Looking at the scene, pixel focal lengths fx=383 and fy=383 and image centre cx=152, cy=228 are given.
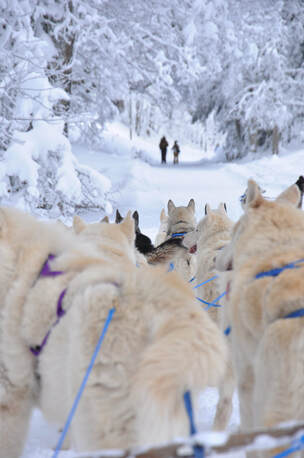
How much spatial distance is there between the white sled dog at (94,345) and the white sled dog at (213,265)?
1.73m

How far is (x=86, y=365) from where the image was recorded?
1.69 metres

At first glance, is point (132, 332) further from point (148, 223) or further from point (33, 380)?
point (148, 223)

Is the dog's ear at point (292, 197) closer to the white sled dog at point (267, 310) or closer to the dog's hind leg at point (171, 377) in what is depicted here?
the white sled dog at point (267, 310)

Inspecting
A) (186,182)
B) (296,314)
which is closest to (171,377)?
(296,314)

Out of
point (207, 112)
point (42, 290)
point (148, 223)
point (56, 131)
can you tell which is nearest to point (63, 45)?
point (56, 131)

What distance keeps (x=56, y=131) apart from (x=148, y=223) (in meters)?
5.15

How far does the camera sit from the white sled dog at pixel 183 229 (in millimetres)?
5503

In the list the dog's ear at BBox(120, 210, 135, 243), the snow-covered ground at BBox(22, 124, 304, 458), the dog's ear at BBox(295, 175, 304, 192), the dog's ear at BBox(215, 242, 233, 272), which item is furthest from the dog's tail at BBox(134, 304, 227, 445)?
the snow-covered ground at BBox(22, 124, 304, 458)

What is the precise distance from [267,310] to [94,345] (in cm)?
96

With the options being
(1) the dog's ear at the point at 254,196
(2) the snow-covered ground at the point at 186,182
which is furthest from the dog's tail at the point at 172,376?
(2) the snow-covered ground at the point at 186,182

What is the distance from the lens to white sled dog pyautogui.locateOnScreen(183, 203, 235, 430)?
3410 mm

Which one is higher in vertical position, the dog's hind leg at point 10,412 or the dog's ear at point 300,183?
the dog's ear at point 300,183

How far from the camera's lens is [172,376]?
1384 mm

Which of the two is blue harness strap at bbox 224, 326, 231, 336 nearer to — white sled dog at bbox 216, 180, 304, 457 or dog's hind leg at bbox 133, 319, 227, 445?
white sled dog at bbox 216, 180, 304, 457
